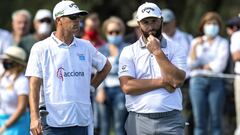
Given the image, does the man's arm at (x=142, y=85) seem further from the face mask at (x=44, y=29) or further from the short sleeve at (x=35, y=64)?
the face mask at (x=44, y=29)

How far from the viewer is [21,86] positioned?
39.8 feet

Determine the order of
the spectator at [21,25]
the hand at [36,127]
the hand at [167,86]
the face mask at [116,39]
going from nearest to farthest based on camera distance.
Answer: the hand at [36,127] → the hand at [167,86] → the face mask at [116,39] → the spectator at [21,25]

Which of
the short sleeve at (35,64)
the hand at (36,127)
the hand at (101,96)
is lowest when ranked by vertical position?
the hand at (36,127)

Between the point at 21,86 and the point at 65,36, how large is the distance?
2550mm

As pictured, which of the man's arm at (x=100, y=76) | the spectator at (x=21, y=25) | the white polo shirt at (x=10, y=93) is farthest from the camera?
the spectator at (x=21, y=25)

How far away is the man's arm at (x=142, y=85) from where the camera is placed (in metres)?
9.92

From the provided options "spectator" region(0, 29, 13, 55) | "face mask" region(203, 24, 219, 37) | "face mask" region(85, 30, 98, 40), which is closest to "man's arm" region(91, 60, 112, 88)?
"face mask" region(203, 24, 219, 37)

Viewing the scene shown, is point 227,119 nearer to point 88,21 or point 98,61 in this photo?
point 88,21

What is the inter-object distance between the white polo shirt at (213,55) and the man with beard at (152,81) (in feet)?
13.4

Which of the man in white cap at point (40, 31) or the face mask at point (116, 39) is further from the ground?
the man in white cap at point (40, 31)

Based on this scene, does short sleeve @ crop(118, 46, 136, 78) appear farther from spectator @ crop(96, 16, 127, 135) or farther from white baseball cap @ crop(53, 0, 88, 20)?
spectator @ crop(96, 16, 127, 135)

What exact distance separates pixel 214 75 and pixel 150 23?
4232 millimetres

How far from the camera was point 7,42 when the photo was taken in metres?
15.4

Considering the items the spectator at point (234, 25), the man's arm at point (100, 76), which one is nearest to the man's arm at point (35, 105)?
the man's arm at point (100, 76)
